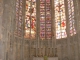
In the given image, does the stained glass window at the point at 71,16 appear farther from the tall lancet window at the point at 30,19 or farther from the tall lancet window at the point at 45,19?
the tall lancet window at the point at 30,19

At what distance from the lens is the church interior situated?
17781mm

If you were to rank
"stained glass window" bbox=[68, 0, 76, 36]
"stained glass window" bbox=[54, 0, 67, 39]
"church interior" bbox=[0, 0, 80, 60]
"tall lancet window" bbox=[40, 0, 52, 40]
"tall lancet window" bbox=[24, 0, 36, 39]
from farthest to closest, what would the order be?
1. "tall lancet window" bbox=[40, 0, 52, 40]
2. "tall lancet window" bbox=[24, 0, 36, 39]
3. "stained glass window" bbox=[54, 0, 67, 39]
4. "stained glass window" bbox=[68, 0, 76, 36]
5. "church interior" bbox=[0, 0, 80, 60]

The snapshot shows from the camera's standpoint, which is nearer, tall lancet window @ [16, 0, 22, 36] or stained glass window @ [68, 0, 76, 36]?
stained glass window @ [68, 0, 76, 36]

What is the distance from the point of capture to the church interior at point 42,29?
58.3ft

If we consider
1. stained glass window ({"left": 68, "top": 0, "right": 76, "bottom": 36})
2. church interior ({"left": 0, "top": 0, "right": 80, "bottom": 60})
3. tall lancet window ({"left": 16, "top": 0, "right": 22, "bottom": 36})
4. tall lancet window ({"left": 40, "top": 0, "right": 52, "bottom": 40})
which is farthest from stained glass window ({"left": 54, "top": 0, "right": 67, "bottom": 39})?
tall lancet window ({"left": 16, "top": 0, "right": 22, "bottom": 36})

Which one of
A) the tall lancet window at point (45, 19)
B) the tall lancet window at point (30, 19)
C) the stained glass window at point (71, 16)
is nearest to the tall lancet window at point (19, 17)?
the tall lancet window at point (30, 19)

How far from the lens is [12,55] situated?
57.1ft

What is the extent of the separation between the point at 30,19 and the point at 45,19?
64.0 inches

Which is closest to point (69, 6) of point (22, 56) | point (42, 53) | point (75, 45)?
point (75, 45)

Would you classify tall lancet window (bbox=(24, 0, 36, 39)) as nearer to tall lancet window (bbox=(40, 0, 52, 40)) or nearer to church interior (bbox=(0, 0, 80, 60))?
church interior (bbox=(0, 0, 80, 60))

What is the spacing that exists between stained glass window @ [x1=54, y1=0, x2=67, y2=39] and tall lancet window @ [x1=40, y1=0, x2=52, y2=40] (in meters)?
0.78

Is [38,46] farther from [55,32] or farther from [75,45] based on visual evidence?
[75,45]

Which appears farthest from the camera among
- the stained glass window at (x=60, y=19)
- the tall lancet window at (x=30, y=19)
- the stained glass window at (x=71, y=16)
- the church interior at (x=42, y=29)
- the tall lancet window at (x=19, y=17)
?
the tall lancet window at (x=30, y=19)

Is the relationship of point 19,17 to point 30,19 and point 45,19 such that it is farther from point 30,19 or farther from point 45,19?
point 45,19
